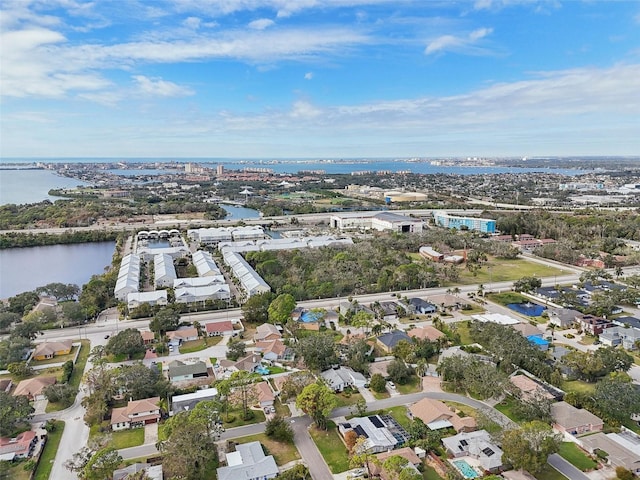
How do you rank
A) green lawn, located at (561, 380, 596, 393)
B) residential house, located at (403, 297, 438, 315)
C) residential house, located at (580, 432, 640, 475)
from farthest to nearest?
residential house, located at (403, 297, 438, 315) → green lawn, located at (561, 380, 596, 393) → residential house, located at (580, 432, 640, 475)

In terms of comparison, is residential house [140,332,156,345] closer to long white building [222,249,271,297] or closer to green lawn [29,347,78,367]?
green lawn [29,347,78,367]

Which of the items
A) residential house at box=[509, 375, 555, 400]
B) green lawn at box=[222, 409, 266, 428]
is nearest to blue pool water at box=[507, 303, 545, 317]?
residential house at box=[509, 375, 555, 400]

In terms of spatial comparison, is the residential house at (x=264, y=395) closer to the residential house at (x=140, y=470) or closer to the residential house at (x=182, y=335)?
the residential house at (x=140, y=470)

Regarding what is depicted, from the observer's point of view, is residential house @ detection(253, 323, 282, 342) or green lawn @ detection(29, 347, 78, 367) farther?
residential house @ detection(253, 323, 282, 342)

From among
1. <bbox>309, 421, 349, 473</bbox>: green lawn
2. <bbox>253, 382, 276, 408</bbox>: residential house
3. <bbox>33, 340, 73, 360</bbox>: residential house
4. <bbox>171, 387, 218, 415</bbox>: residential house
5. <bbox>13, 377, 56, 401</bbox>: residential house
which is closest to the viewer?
<bbox>309, 421, 349, 473</bbox>: green lawn

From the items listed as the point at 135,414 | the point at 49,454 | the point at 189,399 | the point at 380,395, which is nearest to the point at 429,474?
the point at 380,395

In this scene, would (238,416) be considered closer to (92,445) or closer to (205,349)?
(92,445)
